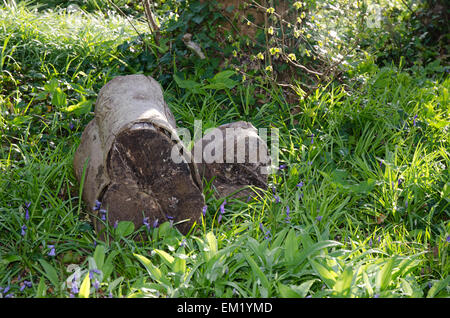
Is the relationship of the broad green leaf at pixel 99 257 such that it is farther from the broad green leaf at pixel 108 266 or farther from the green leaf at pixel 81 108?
the green leaf at pixel 81 108

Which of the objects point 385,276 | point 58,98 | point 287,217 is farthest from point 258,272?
point 58,98

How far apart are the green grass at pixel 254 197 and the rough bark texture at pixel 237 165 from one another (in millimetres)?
114

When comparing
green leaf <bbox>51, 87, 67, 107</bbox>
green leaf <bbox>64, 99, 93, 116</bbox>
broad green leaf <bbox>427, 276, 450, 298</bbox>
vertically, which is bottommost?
broad green leaf <bbox>427, 276, 450, 298</bbox>

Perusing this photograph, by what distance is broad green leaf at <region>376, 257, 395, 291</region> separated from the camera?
2.29 metres

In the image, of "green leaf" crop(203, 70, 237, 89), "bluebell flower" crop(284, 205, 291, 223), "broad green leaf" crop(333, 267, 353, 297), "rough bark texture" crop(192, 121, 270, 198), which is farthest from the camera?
"green leaf" crop(203, 70, 237, 89)

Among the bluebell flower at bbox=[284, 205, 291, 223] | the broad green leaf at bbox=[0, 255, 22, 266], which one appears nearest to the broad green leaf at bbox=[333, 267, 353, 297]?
the bluebell flower at bbox=[284, 205, 291, 223]

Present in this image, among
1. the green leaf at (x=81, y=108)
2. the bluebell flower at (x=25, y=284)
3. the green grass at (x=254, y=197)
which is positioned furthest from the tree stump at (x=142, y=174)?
the green leaf at (x=81, y=108)

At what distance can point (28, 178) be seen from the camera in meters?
3.22

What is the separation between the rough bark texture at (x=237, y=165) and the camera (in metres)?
3.27

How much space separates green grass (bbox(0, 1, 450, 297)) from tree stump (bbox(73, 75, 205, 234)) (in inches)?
4.4

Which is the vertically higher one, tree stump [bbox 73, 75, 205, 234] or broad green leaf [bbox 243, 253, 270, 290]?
tree stump [bbox 73, 75, 205, 234]

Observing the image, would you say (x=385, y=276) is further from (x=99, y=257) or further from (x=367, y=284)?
(x=99, y=257)

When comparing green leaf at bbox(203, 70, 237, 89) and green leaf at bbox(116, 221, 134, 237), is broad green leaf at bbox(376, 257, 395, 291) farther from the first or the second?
green leaf at bbox(203, 70, 237, 89)
